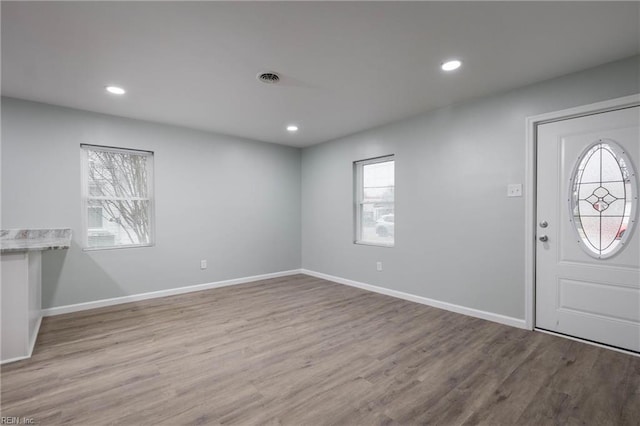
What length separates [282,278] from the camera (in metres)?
5.39

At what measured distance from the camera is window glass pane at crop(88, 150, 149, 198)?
153 inches

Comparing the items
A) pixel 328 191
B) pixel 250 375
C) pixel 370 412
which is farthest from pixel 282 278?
pixel 370 412

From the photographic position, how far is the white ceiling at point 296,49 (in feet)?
6.29

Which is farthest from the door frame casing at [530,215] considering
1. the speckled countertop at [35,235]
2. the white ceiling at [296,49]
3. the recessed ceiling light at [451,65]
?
the speckled countertop at [35,235]

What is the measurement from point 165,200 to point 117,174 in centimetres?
68

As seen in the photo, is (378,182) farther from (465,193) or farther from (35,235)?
(35,235)

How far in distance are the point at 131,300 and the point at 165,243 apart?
848mm

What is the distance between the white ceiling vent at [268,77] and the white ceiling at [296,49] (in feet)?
0.26

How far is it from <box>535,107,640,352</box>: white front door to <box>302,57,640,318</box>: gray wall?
0.20 meters

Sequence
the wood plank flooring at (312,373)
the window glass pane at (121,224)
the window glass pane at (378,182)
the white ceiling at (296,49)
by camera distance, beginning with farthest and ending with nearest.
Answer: the window glass pane at (378,182), the window glass pane at (121,224), the white ceiling at (296,49), the wood plank flooring at (312,373)

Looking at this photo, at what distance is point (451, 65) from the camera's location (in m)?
2.62

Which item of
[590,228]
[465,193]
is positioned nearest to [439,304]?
[465,193]

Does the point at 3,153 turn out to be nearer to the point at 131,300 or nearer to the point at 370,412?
the point at 131,300

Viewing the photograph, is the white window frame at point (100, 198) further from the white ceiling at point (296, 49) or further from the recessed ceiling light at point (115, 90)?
the recessed ceiling light at point (115, 90)
